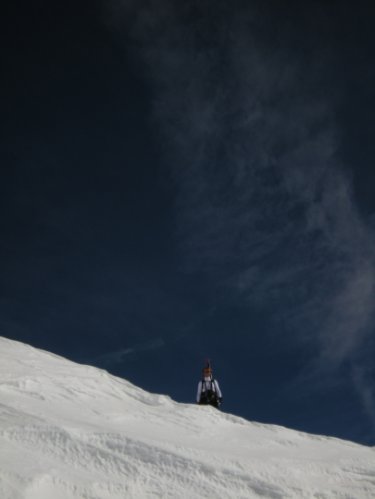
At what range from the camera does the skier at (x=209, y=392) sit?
62.8 ft

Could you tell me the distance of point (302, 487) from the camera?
6.90m

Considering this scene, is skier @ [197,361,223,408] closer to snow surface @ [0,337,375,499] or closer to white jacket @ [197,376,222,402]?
white jacket @ [197,376,222,402]

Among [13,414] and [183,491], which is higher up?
[13,414]

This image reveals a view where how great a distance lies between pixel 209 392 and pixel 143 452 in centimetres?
1311

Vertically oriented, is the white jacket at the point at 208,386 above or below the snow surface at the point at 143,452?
above

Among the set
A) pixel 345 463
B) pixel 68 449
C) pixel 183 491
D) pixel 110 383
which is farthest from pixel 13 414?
pixel 345 463

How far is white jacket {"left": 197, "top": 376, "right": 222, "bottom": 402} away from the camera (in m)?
19.3

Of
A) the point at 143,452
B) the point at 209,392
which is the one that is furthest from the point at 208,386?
the point at 143,452

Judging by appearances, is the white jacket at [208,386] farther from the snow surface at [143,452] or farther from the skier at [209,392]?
the snow surface at [143,452]

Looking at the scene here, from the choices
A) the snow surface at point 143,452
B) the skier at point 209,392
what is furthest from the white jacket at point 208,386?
the snow surface at point 143,452

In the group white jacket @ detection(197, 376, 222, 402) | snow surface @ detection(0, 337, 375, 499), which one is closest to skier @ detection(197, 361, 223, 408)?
white jacket @ detection(197, 376, 222, 402)

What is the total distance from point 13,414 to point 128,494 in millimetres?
2916

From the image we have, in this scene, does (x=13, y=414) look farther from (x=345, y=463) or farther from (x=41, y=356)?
(x=345, y=463)

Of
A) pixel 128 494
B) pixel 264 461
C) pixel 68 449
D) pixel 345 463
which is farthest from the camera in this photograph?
pixel 345 463
